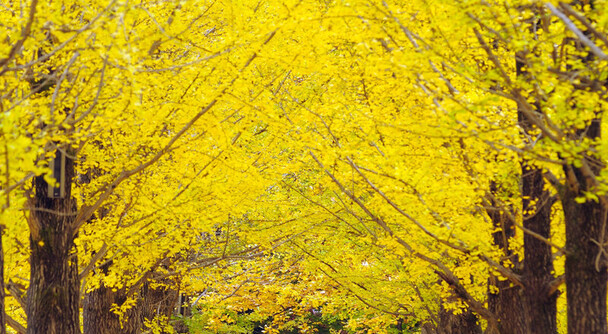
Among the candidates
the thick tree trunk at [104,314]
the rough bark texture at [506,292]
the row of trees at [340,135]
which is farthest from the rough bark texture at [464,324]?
the thick tree trunk at [104,314]

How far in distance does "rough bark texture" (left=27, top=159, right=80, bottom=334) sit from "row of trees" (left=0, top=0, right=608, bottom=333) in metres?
0.02

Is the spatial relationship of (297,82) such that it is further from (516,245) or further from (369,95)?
(516,245)

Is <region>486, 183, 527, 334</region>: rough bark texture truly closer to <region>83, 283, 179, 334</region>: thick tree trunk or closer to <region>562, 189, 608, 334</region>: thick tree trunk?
<region>562, 189, 608, 334</region>: thick tree trunk

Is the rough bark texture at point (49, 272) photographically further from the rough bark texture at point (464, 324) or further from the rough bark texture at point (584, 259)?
the rough bark texture at point (464, 324)

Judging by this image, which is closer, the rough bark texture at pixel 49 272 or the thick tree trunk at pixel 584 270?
the thick tree trunk at pixel 584 270

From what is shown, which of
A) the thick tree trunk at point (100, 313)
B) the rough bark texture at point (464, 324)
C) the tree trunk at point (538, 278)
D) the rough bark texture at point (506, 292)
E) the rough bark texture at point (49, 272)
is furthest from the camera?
the rough bark texture at point (464, 324)

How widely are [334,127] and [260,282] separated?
31.2ft

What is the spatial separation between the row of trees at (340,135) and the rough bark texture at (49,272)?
0.06ft

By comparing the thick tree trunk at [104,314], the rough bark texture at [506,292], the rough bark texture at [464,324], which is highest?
the thick tree trunk at [104,314]

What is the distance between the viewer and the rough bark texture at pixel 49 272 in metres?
7.19

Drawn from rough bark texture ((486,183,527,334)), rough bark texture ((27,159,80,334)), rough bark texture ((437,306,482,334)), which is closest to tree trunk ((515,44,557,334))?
rough bark texture ((486,183,527,334))

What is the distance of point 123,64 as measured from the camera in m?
5.30

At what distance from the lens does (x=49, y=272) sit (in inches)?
284

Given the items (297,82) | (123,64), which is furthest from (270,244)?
(123,64)
